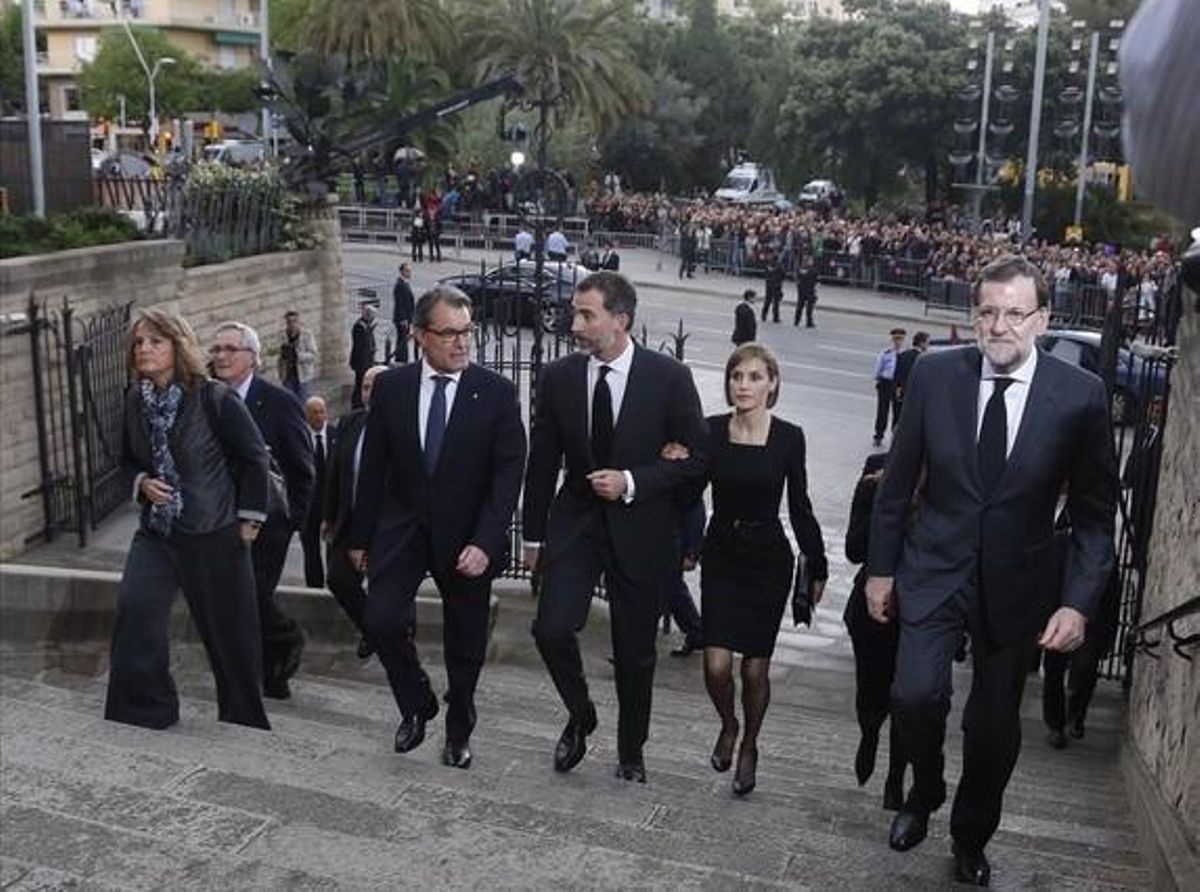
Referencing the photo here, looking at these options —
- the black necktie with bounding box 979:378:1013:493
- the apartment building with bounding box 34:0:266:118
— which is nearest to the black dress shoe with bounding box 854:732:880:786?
the black necktie with bounding box 979:378:1013:493

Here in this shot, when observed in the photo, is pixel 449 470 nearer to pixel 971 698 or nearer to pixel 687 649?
pixel 971 698

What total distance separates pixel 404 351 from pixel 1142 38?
10.6 meters

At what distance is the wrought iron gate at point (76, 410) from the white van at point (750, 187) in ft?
138

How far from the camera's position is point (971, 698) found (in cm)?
430

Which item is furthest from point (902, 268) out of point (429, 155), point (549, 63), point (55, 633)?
point (55, 633)

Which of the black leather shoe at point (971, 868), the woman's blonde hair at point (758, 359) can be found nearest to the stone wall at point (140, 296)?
the woman's blonde hair at point (758, 359)

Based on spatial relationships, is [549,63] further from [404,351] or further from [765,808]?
[765,808]

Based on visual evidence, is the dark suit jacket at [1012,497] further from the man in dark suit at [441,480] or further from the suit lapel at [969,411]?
the man in dark suit at [441,480]

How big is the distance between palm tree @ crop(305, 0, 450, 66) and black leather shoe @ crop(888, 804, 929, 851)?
133ft

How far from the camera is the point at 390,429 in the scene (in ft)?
17.6

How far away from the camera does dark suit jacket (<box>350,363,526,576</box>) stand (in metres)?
5.32

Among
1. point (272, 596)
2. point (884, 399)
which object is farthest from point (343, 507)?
point (884, 399)

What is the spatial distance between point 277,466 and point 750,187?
166 feet

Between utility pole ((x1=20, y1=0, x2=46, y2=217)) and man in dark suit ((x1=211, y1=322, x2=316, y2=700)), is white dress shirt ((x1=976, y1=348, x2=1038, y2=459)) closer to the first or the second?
man in dark suit ((x1=211, y1=322, x2=316, y2=700))
